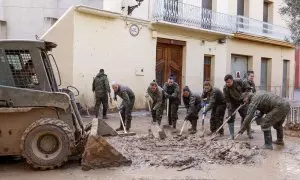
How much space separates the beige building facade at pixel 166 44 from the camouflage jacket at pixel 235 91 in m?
5.97

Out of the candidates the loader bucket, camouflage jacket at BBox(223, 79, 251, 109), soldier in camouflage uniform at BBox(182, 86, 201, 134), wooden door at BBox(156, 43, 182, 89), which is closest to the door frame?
wooden door at BBox(156, 43, 182, 89)

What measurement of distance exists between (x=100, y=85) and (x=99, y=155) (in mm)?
7430

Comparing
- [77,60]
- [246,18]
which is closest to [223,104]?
[77,60]

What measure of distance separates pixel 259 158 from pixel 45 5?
1323 centimetres

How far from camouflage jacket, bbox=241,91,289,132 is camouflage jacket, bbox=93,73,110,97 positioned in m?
6.32

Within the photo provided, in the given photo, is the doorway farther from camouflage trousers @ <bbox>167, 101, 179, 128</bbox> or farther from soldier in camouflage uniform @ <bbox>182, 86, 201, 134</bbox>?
soldier in camouflage uniform @ <bbox>182, 86, 201, 134</bbox>

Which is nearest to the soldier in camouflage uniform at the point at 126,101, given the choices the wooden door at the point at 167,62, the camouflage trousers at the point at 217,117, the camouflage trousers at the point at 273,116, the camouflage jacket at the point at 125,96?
the camouflage jacket at the point at 125,96

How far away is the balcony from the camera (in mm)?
17978

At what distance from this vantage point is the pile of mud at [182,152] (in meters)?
7.60

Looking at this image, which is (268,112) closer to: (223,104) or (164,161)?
(223,104)

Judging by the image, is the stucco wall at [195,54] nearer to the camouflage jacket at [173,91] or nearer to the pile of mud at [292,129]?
the camouflage jacket at [173,91]

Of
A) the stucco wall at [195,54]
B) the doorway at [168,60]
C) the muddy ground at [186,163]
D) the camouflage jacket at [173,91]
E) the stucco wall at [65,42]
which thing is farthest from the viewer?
the stucco wall at [195,54]

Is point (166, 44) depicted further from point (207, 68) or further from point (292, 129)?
point (292, 129)

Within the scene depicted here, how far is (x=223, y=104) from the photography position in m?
11.0
